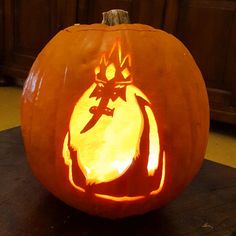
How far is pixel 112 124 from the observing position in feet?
1.51

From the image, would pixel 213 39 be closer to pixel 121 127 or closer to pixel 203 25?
pixel 203 25

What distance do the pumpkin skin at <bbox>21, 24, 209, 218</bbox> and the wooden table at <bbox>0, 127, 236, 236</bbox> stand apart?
0.07ft

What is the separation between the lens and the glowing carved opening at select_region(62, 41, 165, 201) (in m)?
0.46

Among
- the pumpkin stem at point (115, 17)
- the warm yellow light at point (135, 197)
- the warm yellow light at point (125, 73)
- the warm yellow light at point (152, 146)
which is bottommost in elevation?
the warm yellow light at point (135, 197)

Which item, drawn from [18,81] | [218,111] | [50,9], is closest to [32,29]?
[50,9]

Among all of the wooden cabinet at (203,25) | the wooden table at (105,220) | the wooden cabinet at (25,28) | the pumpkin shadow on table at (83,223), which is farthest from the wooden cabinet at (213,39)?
the pumpkin shadow on table at (83,223)

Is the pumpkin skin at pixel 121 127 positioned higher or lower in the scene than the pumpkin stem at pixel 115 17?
lower

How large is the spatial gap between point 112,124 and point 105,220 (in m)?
0.14

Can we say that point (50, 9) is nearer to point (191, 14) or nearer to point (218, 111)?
point (191, 14)

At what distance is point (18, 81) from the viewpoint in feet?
7.70

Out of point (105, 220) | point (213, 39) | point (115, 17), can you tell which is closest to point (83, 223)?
point (105, 220)

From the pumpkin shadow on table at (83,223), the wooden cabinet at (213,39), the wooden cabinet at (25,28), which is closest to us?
the pumpkin shadow on table at (83,223)

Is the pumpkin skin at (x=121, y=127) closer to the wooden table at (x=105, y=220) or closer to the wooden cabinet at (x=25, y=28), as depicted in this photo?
the wooden table at (x=105, y=220)

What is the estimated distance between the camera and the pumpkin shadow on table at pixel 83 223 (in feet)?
1.50
